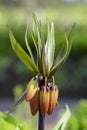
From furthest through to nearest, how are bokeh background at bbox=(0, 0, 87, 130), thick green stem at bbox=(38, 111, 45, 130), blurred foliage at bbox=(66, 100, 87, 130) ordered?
bokeh background at bbox=(0, 0, 87, 130) → blurred foliage at bbox=(66, 100, 87, 130) → thick green stem at bbox=(38, 111, 45, 130)

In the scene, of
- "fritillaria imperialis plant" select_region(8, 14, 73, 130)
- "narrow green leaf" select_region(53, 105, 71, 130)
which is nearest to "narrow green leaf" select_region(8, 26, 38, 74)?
"fritillaria imperialis plant" select_region(8, 14, 73, 130)

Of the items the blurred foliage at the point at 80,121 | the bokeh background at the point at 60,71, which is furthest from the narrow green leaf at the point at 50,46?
the bokeh background at the point at 60,71

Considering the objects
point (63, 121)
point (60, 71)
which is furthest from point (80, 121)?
point (60, 71)

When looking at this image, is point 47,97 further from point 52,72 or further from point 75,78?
point 75,78

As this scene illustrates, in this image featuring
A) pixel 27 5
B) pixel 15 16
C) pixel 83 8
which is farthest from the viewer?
pixel 83 8

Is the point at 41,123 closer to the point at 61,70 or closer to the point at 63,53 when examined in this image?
the point at 63,53

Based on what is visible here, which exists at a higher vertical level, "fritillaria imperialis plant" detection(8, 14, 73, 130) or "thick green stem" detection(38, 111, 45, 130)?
"fritillaria imperialis plant" detection(8, 14, 73, 130)

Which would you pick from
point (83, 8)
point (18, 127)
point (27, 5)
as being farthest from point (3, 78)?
point (18, 127)

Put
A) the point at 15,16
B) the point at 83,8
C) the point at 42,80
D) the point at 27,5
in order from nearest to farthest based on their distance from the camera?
the point at 42,80 < the point at 15,16 < the point at 27,5 < the point at 83,8

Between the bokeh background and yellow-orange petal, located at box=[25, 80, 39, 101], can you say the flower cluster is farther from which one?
the bokeh background
